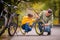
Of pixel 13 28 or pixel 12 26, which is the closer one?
pixel 12 26

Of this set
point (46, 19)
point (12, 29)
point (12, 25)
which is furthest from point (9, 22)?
point (46, 19)

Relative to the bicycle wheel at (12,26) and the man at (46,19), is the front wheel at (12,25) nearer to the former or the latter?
the bicycle wheel at (12,26)

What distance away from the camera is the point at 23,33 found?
1825 cm

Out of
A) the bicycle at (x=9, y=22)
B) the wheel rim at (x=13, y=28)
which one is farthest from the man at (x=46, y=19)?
the bicycle at (x=9, y=22)

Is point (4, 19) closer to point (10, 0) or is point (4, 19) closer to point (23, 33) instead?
point (10, 0)

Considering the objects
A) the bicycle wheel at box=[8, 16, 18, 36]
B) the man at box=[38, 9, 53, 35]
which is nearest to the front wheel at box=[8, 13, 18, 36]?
the bicycle wheel at box=[8, 16, 18, 36]

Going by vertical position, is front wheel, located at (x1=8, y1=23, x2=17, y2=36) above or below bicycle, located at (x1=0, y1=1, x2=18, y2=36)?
below

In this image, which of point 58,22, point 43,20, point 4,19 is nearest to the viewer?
point 4,19

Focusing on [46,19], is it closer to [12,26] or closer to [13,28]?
[13,28]

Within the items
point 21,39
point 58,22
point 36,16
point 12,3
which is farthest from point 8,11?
point 58,22

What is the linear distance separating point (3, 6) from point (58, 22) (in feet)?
55.8

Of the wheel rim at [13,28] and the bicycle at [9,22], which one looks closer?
the bicycle at [9,22]

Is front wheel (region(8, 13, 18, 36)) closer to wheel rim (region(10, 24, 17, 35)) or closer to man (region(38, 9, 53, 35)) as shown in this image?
wheel rim (region(10, 24, 17, 35))

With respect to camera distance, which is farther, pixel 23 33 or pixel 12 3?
pixel 23 33
